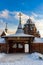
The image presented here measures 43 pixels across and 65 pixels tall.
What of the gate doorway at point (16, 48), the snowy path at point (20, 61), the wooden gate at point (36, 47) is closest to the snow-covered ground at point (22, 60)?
the snowy path at point (20, 61)

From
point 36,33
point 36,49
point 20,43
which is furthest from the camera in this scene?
point 36,33

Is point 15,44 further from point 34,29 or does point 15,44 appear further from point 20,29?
point 34,29

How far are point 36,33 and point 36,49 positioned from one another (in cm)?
1240

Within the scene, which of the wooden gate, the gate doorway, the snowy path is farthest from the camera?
the gate doorway

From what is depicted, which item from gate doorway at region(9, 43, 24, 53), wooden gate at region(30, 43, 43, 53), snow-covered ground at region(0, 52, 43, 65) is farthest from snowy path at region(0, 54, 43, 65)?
gate doorway at region(9, 43, 24, 53)

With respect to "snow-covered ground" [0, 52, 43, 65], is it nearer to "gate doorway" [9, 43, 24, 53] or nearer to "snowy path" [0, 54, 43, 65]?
"snowy path" [0, 54, 43, 65]

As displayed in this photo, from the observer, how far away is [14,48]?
21.0 m

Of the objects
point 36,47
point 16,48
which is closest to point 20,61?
point 36,47

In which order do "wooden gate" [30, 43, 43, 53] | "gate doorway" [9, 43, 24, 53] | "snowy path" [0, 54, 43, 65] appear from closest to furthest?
"snowy path" [0, 54, 43, 65] → "wooden gate" [30, 43, 43, 53] → "gate doorway" [9, 43, 24, 53]

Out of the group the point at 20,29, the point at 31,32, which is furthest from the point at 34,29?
the point at 20,29

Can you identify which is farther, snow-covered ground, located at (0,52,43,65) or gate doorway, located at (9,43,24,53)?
gate doorway, located at (9,43,24,53)

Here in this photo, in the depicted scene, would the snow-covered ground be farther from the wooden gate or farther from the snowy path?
the wooden gate

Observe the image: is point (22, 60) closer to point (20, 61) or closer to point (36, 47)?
point (20, 61)

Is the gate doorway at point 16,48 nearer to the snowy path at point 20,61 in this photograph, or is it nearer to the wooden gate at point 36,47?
the wooden gate at point 36,47
